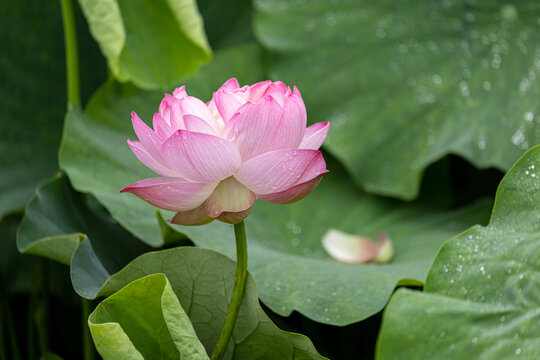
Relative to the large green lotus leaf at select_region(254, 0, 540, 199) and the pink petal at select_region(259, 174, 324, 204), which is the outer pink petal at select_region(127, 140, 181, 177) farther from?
the large green lotus leaf at select_region(254, 0, 540, 199)

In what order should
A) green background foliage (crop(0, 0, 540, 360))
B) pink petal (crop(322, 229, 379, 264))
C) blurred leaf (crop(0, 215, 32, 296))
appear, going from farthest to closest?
blurred leaf (crop(0, 215, 32, 296)), pink petal (crop(322, 229, 379, 264)), green background foliage (crop(0, 0, 540, 360))

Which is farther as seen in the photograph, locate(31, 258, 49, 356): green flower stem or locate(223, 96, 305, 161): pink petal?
locate(31, 258, 49, 356): green flower stem

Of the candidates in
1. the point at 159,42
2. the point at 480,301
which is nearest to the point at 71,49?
the point at 159,42

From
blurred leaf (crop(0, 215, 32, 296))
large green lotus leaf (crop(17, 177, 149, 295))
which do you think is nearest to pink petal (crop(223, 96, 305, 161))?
large green lotus leaf (crop(17, 177, 149, 295))

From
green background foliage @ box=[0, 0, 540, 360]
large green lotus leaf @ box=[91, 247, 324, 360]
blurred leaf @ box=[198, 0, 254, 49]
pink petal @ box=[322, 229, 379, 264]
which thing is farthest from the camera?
blurred leaf @ box=[198, 0, 254, 49]

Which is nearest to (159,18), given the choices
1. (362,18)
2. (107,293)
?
(362,18)

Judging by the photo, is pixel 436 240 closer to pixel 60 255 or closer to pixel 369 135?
pixel 369 135
